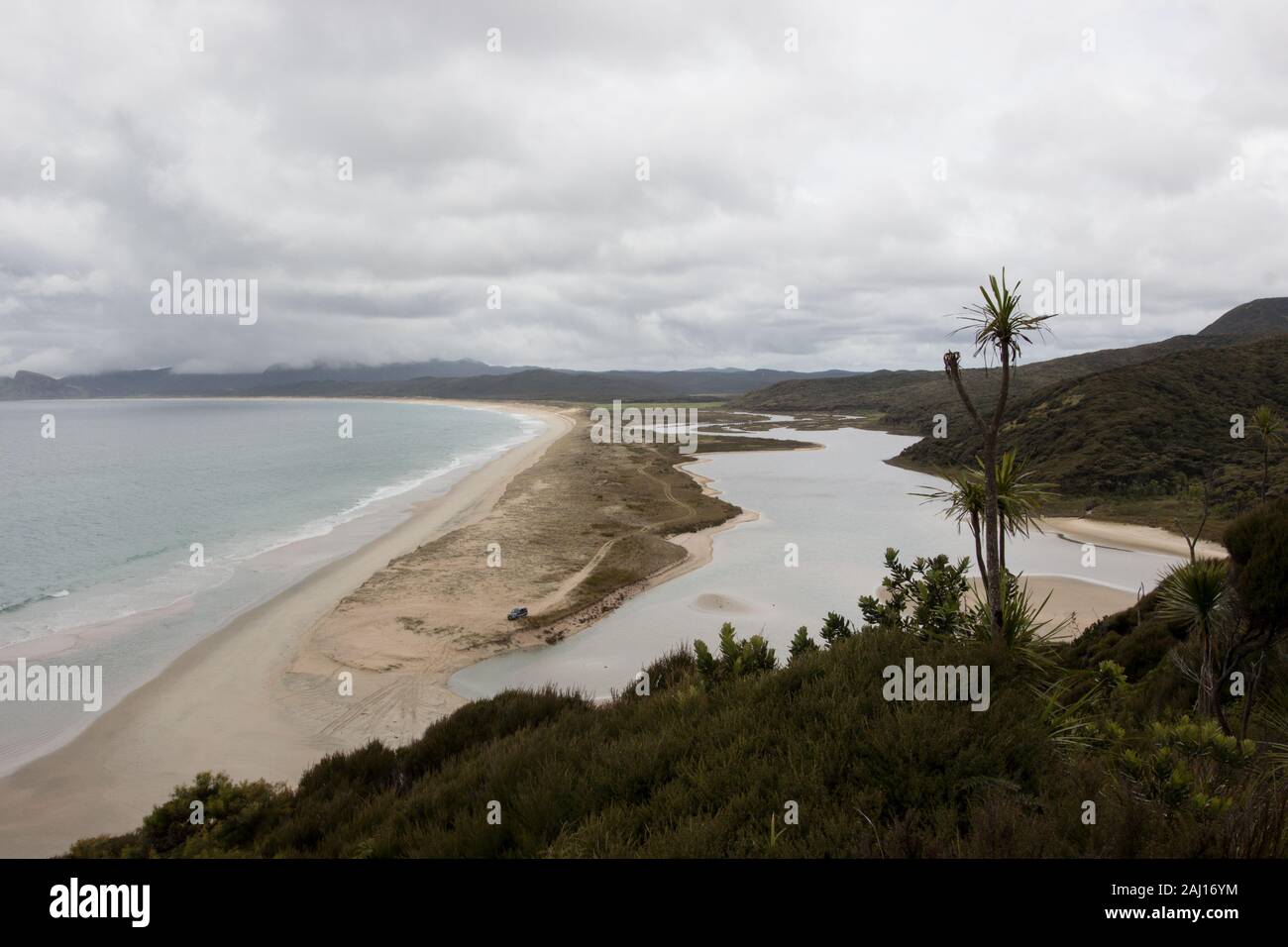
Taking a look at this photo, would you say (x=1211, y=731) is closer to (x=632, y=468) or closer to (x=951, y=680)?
(x=951, y=680)

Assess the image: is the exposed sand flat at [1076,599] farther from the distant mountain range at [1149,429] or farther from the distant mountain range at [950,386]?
the distant mountain range at [950,386]

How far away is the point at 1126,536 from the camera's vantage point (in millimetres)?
34812

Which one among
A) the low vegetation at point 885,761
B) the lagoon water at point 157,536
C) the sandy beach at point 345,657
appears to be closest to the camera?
the low vegetation at point 885,761

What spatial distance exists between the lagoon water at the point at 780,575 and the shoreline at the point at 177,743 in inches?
184

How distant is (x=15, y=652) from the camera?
1955 centimetres

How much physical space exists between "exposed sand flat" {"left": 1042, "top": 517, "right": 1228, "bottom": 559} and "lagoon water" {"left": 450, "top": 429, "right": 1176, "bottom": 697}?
150 centimetres

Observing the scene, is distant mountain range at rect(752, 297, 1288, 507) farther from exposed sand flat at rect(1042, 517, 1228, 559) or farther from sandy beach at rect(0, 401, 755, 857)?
sandy beach at rect(0, 401, 755, 857)

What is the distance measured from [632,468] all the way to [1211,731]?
179 feet

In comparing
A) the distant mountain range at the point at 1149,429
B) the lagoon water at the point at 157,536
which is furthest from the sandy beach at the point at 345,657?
the distant mountain range at the point at 1149,429

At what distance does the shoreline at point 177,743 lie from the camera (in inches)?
474

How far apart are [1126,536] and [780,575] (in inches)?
880

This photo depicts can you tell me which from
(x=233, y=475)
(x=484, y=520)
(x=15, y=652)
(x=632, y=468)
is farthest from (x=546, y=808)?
(x=233, y=475)

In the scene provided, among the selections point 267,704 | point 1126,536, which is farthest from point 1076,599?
point 267,704

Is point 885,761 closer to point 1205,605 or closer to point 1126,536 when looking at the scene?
point 1205,605
